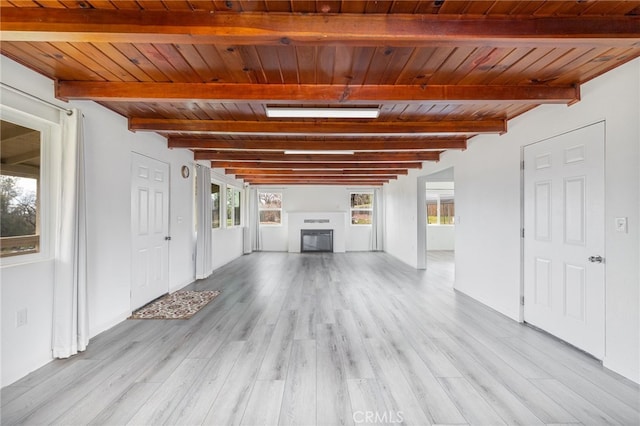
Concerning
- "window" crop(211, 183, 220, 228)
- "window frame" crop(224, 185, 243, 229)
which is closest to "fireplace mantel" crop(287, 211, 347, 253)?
"window frame" crop(224, 185, 243, 229)

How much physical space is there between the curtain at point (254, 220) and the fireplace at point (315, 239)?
1.45m

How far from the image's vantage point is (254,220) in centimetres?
916

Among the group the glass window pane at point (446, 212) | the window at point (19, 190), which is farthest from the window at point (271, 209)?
the window at point (19, 190)

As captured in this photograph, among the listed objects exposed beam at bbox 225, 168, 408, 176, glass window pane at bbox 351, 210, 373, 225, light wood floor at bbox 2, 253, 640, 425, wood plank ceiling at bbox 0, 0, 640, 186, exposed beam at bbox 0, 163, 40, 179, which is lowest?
light wood floor at bbox 2, 253, 640, 425

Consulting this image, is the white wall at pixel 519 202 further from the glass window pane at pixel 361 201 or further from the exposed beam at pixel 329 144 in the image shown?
the glass window pane at pixel 361 201

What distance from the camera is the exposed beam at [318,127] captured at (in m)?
3.35

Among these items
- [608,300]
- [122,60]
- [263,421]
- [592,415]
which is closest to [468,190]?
[608,300]

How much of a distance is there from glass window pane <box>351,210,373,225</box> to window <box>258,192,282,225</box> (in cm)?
251

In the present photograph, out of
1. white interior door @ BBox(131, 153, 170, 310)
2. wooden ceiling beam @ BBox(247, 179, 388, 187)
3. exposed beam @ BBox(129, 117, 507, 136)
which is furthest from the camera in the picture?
wooden ceiling beam @ BBox(247, 179, 388, 187)

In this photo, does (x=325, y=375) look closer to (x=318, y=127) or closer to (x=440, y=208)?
(x=318, y=127)

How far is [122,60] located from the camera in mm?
2119

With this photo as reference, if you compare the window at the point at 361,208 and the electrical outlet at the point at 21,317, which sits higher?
the window at the point at 361,208

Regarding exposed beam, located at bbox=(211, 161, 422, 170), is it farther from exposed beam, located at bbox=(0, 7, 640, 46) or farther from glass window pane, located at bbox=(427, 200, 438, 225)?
exposed beam, located at bbox=(0, 7, 640, 46)

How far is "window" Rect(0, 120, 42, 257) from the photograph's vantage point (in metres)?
2.12
